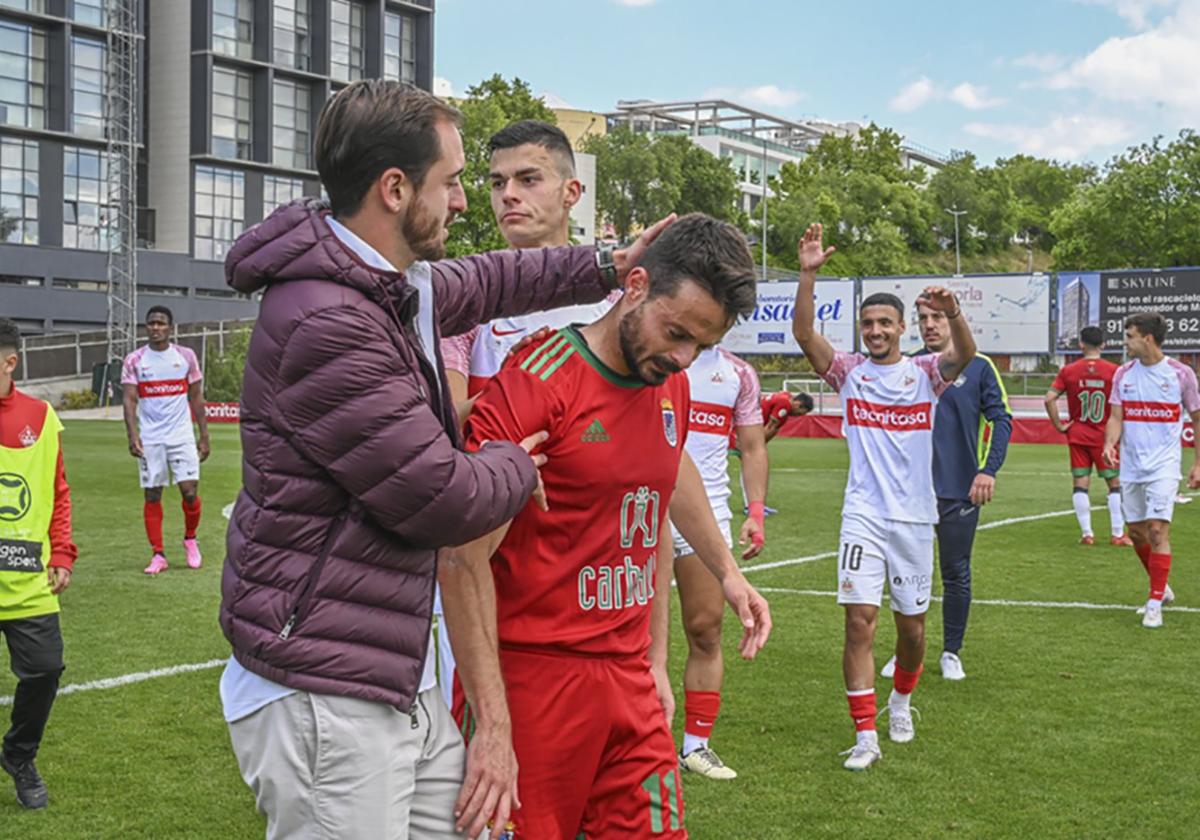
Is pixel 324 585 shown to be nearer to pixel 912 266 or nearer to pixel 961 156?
pixel 912 266

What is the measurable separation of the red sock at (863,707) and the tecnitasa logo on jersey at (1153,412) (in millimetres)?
6122

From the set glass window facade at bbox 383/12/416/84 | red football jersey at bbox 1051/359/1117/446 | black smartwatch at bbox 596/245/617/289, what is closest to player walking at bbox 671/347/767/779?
black smartwatch at bbox 596/245/617/289

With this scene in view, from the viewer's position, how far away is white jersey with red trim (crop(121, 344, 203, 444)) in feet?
46.4

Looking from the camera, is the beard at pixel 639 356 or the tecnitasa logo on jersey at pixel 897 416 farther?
the tecnitasa logo on jersey at pixel 897 416

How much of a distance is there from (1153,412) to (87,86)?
49986 millimetres

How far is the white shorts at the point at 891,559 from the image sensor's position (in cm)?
716

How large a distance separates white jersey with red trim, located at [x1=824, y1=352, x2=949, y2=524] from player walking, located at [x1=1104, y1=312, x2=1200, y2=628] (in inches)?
172

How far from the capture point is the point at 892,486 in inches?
287

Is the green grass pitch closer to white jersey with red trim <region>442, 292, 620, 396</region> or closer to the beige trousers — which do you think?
white jersey with red trim <region>442, 292, 620, 396</region>

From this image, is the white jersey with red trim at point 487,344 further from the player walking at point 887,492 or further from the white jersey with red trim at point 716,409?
the white jersey with red trim at point 716,409

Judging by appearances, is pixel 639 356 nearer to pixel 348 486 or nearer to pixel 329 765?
pixel 348 486

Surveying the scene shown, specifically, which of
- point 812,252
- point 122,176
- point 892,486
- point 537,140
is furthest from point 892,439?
point 122,176

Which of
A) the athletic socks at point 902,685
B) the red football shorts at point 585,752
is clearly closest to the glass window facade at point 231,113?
the athletic socks at point 902,685

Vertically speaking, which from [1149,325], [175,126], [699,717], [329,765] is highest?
[175,126]
